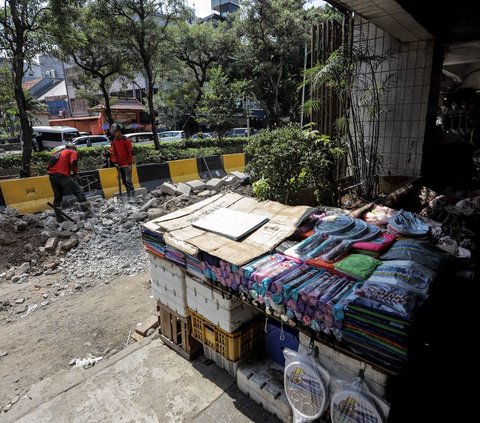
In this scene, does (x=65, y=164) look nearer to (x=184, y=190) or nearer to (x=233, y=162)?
(x=184, y=190)

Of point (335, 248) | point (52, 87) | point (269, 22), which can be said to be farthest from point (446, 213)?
point (52, 87)

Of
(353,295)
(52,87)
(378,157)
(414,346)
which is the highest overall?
(52,87)

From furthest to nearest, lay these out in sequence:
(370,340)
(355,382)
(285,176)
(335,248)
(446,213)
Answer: (285,176) → (446,213) → (335,248) → (355,382) → (370,340)

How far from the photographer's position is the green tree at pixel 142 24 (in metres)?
13.4

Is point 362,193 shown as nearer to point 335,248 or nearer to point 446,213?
point 446,213

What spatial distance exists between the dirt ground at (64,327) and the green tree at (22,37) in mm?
7932

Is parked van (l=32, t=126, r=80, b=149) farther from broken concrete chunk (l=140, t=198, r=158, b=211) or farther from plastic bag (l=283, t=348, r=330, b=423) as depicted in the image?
plastic bag (l=283, t=348, r=330, b=423)

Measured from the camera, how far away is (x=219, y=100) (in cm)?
2045

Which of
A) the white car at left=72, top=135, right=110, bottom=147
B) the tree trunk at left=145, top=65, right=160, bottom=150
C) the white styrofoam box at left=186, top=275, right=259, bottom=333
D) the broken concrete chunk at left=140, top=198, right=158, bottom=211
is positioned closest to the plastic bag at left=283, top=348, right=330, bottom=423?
the white styrofoam box at left=186, top=275, right=259, bottom=333

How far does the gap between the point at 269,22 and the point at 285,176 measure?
17.2 meters

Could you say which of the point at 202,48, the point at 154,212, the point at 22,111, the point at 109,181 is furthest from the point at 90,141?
the point at 154,212

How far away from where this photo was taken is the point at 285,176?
16.3 ft

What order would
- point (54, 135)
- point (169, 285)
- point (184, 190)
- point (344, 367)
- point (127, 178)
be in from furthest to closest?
point (54, 135)
point (127, 178)
point (184, 190)
point (169, 285)
point (344, 367)

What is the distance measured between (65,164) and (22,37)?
6076 millimetres
